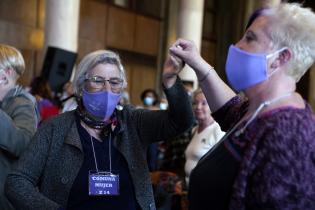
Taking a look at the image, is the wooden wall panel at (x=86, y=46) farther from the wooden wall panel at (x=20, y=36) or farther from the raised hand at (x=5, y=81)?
the raised hand at (x=5, y=81)

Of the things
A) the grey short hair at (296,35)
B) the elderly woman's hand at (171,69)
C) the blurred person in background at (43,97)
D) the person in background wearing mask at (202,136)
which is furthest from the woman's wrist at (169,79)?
the blurred person in background at (43,97)

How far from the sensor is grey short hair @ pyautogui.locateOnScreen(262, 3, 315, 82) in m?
1.31

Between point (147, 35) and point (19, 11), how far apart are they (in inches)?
156

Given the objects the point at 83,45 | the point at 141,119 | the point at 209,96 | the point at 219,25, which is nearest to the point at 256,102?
the point at 209,96

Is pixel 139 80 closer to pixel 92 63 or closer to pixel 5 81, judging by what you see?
pixel 5 81

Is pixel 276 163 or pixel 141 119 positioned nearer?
pixel 276 163

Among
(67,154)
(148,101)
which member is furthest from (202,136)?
(148,101)

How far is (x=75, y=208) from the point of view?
1863 mm

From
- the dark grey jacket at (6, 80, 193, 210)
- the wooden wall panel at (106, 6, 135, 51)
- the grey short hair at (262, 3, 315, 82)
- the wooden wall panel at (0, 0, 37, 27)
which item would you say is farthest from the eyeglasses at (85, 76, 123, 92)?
the wooden wall panel at (106, 6, 135, 51)

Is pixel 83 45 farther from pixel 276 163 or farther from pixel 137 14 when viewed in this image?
pixel 276 163

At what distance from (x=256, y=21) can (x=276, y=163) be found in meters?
0.47

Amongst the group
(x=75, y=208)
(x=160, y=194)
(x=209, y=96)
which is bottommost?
(x=160, y=194)

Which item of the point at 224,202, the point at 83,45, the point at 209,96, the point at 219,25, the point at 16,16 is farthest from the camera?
Answer: the point at 219,25

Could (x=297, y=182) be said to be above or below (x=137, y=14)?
below
